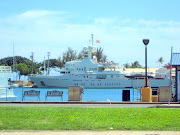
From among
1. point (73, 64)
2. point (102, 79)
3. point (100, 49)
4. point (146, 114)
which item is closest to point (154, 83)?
point (102, 79)

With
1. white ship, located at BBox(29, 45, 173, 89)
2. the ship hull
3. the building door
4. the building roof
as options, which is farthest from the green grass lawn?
white ship, located at BBox(29, 45, 173, 89)

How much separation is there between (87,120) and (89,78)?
67942 mm

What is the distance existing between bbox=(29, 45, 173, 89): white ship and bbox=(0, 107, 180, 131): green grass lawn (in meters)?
65.4

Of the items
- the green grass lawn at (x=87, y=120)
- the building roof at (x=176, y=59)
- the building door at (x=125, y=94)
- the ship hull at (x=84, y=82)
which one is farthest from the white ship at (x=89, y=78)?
the green grass lawn at (x=87, y=120)

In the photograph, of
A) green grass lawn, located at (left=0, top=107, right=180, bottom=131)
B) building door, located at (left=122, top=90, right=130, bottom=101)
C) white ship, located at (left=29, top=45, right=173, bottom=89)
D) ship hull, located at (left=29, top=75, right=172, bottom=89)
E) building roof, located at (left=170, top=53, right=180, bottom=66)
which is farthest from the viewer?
white ship, located at (left=29, top=45, right=173, bottom=89)

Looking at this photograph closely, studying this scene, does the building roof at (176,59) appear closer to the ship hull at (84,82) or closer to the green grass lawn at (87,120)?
the green grass lawn at (87,120)

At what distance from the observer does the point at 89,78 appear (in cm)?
7931

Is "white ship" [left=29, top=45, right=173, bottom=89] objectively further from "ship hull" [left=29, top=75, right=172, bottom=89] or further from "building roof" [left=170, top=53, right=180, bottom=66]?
"building roof" [left=170, top=53, right=180, bottom=66]

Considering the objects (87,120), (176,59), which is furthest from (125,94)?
(87,120)

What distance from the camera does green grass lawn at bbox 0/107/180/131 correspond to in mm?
10469

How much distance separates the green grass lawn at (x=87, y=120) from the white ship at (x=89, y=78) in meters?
65.4

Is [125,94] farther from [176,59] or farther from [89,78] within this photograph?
[89,78]

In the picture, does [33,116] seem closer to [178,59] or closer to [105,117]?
[105,117]

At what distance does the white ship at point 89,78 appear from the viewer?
7862cm
